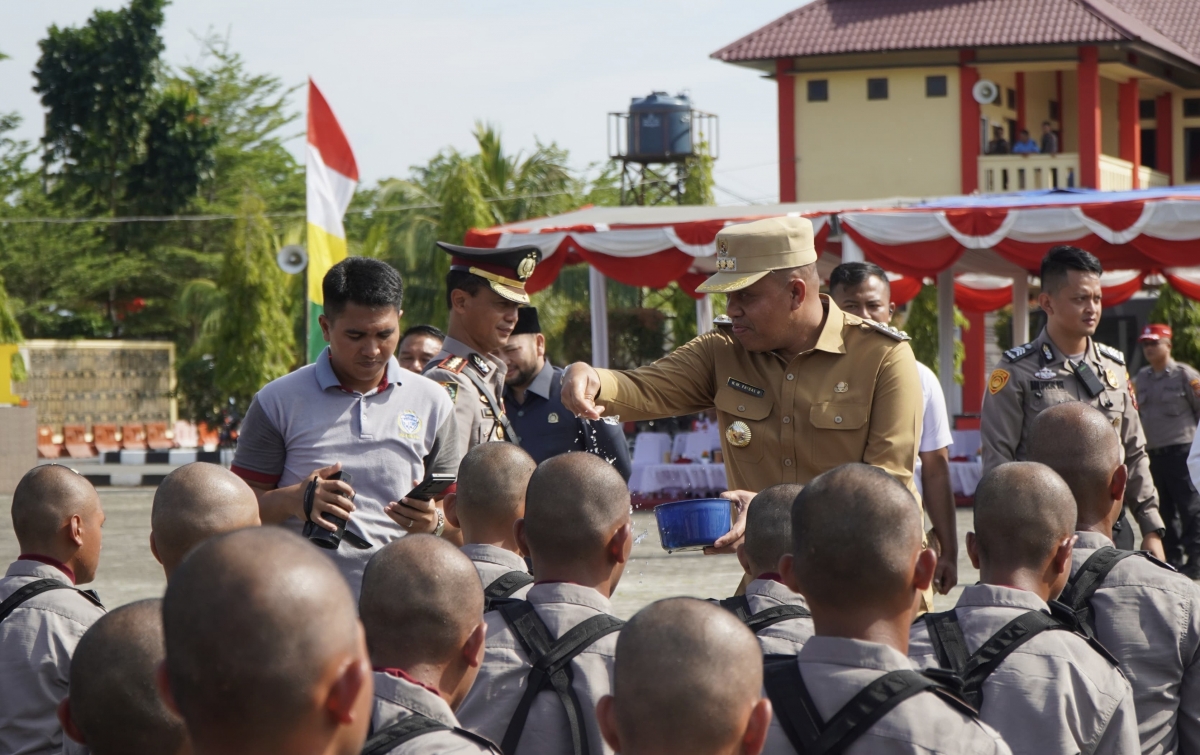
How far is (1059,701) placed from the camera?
9.05ft

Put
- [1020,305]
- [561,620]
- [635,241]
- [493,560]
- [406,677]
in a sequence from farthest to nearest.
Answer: [1020,305], [635,241], [493,560], [561,620], [406,677]

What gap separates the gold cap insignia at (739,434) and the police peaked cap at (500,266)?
1139mm

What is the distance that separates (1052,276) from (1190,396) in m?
6.67

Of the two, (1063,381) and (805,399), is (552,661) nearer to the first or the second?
(805,399)

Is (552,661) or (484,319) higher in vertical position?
(484,319)

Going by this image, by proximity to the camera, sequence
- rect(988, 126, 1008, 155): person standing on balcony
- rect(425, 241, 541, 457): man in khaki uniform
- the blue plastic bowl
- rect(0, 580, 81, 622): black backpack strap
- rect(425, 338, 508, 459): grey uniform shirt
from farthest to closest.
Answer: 1. rect(988, 126, 1008, 155): person standing on balcony
2. rect(425, 241, 541, 457): man in khaki uniform
3. rect(425, 338, 508, 459): grey uniform shirt
4. the blue plastic bowl
5. rect(0, 580, 81, 622): black backpack strap

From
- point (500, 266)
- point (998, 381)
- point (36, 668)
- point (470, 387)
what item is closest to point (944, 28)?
point (998, 381)

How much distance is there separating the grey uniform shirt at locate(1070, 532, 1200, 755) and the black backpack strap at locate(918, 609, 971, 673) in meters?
0.55

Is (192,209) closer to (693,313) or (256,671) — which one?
(693,313)

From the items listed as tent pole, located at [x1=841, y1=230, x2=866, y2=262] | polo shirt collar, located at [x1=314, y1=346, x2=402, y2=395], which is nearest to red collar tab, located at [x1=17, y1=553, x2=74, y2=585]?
polo shirt collar, located at [x1=314, y1=346, x2=402, y2=395]

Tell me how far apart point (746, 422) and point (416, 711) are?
1761mm

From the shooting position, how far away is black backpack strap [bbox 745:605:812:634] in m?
3.19

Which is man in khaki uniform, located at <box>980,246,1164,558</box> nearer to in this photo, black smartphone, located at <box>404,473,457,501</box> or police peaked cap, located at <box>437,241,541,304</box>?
police peaked cap, located at <box>437,241,541,304</box>

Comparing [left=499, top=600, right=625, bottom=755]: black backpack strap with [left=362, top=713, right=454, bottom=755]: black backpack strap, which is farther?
[left=499, top=600, right=625, bottom=755]: black backpack strap
